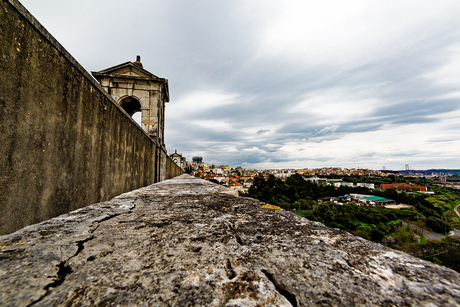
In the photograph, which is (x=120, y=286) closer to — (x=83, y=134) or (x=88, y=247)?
(x=88, y=247)

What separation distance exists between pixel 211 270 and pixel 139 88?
864cm

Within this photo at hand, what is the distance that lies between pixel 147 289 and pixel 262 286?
0.40 m

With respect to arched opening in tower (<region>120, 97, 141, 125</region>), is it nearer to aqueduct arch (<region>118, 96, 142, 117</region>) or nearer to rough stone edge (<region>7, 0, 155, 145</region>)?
aqueduct arch (<region>118, 96, 142, 117</region>)

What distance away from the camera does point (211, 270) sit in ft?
2.58

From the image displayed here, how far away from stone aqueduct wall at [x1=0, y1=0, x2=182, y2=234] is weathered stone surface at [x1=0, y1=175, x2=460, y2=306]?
306 mm

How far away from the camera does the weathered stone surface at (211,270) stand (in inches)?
24.4

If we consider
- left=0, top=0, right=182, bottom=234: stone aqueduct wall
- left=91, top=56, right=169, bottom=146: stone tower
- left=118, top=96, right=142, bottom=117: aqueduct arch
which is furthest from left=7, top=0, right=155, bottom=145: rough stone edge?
left=118, top=96, right=142, bottom=117: aqueduct arch

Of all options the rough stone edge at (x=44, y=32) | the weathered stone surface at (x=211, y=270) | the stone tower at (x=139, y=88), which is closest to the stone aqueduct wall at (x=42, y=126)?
the rough stone edge at (x=44, y=32)

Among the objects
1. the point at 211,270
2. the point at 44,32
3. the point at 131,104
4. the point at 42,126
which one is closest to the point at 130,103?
the point at 131,104

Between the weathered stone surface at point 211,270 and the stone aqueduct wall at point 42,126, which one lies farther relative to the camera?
the stone aqueduct wall at point 42,126

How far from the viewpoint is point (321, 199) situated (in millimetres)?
70625

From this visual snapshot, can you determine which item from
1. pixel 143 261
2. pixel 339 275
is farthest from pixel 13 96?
pixel 339 275

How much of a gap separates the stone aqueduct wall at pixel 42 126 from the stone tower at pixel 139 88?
19.0 ft

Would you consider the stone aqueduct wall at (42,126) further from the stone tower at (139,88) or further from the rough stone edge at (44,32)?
the stone tower at (139,88)
